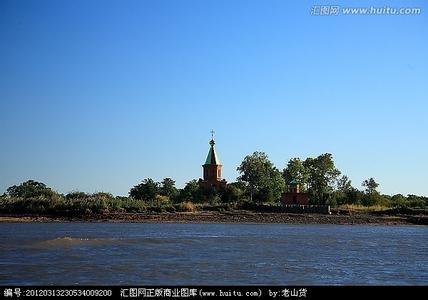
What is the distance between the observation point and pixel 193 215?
71.6 meters

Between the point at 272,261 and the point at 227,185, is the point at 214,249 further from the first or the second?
the point at 227,185

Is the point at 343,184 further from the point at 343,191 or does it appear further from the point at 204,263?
the point at 204,263

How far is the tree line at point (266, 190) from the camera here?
8975cm

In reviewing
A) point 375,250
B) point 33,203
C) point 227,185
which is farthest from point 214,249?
point 227,185

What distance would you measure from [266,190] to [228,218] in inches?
957

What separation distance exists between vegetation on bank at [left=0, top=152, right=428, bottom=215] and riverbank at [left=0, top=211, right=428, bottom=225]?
225cm

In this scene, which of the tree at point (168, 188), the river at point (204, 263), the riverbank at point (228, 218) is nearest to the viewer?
the river at point (204, 263)

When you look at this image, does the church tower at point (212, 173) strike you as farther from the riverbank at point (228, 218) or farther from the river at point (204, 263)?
the river at point (204, 263)

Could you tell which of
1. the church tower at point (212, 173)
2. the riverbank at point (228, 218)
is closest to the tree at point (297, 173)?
the church tower at point (212, 173)

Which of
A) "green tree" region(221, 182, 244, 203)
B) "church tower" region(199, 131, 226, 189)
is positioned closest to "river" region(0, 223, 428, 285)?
"green tree" region(221, 182, 244, 203)

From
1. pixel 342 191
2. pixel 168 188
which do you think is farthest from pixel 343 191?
pixel 168 188

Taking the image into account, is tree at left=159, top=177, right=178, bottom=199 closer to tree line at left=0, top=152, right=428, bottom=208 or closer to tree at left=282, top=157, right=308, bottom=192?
tree line at left=0, top=152, right=428, bottom=208

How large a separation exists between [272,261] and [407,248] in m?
13.1
